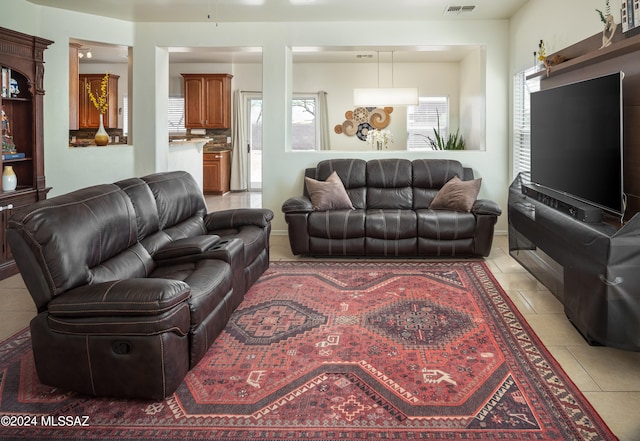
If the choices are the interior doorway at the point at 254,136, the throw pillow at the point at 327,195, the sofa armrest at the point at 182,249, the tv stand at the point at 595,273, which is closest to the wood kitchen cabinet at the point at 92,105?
the interior doorway at the point at 254,136

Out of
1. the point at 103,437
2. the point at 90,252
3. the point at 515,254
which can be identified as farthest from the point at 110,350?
the point at 515,254

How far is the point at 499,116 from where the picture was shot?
6441 millimetres

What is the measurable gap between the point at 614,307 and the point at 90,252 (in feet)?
8.85

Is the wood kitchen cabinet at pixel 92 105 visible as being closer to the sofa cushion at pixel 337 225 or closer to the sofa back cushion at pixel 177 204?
the sofa cushion at pixel 337 225

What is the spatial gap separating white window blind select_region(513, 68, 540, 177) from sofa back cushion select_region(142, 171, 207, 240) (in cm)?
359

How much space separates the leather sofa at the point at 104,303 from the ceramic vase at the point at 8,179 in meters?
2.21

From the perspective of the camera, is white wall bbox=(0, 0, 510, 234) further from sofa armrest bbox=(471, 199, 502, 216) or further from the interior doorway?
the interior doorway

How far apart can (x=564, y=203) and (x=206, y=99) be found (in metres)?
8.22

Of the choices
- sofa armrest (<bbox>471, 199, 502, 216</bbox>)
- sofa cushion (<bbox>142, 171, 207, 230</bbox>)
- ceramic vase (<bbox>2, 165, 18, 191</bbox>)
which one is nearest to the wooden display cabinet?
ceramic vase (<bbox>2, 165, 18, 191</bbox>)

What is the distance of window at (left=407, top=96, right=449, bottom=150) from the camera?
411 inches

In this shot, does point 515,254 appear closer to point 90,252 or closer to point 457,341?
point 457,341

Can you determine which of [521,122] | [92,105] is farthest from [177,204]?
[92,105]

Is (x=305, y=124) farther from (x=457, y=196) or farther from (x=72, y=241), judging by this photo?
(x=72, y=241)

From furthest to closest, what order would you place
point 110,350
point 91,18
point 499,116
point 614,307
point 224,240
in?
point 499,116
point 91,18
point 224,240
point 614,307
point 110,350
